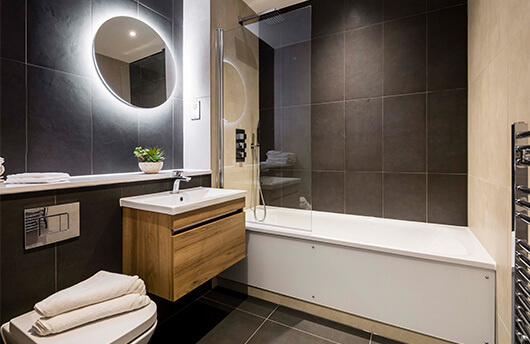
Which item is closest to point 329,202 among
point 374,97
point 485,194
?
point 374,97

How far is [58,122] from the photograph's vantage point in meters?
1.50

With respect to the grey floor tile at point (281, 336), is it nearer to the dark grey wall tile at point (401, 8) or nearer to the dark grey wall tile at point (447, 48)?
the dark grey wall tile at point (447, 48)

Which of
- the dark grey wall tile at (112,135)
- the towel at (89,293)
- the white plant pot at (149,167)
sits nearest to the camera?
the towel at (89,293)

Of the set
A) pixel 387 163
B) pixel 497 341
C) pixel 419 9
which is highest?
pixel 419 9

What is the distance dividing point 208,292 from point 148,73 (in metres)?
1.90

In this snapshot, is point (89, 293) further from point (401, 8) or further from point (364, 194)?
point (401, 8)

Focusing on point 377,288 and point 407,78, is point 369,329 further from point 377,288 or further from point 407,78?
point 407,78

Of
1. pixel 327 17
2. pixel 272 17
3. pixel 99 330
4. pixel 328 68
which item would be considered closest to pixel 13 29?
pixel 99 330

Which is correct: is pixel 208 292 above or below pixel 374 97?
below

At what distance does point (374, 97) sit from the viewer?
2482mm

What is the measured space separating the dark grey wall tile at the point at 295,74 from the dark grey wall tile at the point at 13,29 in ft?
5.54

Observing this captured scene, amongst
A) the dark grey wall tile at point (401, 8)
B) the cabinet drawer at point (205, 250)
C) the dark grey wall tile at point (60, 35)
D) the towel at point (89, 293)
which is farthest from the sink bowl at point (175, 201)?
the dark grey wall tile at point (401, 8)

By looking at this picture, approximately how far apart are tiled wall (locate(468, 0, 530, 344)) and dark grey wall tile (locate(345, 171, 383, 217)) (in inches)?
28.5

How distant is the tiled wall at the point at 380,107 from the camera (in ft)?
7.20
